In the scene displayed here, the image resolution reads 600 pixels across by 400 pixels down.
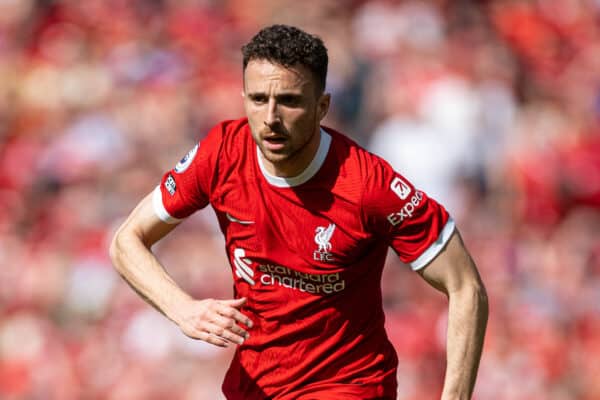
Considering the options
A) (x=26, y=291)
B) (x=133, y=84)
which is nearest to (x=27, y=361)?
(x=26, y=291)

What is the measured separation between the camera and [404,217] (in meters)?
4.90

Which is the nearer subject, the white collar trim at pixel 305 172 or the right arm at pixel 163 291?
the right arm at pixel 163 291

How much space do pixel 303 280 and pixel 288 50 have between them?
1.00m

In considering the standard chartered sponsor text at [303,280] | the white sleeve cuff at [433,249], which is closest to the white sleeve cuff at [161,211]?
the standard chartered sponsor text at [303,280]

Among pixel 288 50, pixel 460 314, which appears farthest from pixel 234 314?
pixel 288 50

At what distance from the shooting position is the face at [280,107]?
15.8 feet

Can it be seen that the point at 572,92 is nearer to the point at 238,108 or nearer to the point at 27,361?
the point at 238,108

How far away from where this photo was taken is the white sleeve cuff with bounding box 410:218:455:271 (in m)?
4.94

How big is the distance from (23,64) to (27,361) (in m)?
3.25

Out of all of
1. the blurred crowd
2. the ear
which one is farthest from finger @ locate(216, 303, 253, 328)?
the blurred crowd

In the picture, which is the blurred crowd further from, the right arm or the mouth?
the mouth

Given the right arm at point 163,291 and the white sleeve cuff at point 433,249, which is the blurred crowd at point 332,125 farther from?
the white sleeve cuff at point 433,249

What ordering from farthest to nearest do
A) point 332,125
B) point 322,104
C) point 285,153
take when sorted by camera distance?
point 332,125 → point 322,104 → point 285,153

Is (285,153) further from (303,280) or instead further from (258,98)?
(303,280)
